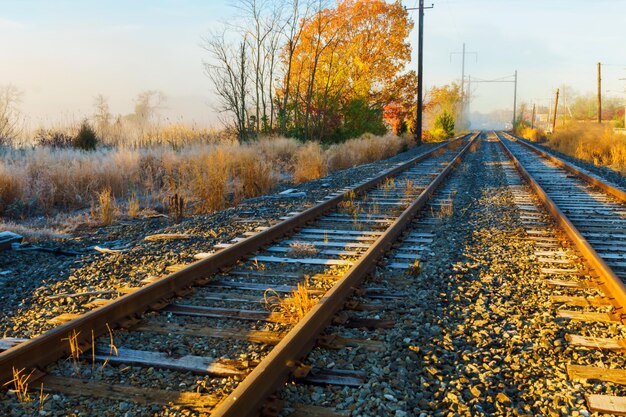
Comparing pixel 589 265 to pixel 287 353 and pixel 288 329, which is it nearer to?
pixel 288 329

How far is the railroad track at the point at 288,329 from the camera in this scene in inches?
117

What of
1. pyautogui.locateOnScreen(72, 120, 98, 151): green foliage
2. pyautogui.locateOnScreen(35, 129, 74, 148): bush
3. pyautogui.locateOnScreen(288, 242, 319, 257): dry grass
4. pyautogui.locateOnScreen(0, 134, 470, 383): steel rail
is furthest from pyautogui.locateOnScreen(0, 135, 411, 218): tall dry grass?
pyautogui.locateOnScreen(0, 134, 470, 383): steel rail

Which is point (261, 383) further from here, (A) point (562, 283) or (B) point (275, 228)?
(B) point (275, 228)

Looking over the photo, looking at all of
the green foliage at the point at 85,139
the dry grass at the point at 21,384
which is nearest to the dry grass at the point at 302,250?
the dry grass at the point at 21,384

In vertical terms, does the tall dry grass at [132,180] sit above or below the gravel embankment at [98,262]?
above

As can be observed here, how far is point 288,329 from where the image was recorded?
3.86 m

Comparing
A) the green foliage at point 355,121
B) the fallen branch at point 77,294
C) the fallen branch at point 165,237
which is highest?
the green foliage at point 355,121

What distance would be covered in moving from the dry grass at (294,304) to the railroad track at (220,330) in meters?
0.01

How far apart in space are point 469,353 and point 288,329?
1.23 m

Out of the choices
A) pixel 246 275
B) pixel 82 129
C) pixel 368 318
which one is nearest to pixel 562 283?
pixel 368 318

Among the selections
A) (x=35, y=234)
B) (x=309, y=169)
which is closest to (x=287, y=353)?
(x=35, y=234)

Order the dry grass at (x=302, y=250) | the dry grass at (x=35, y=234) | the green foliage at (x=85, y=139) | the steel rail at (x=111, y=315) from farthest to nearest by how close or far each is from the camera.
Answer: the green foliage at (x=85, y=139) → the dry grass at (x=35, y=234) → the dry grass at (x=302, y=250) → the steel rail at (x=111, y=315)

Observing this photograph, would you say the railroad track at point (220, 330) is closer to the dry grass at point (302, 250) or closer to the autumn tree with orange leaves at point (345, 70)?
the dry grass at point (302, 250)

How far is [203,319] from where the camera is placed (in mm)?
4117
